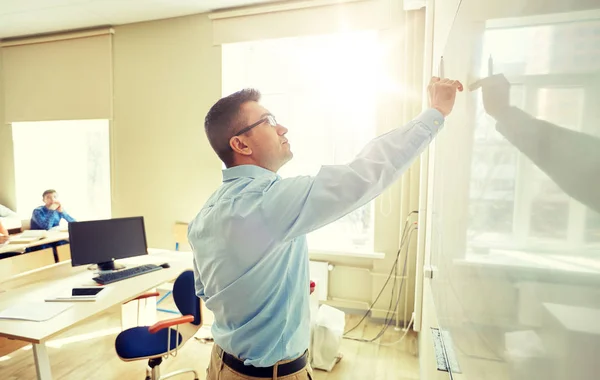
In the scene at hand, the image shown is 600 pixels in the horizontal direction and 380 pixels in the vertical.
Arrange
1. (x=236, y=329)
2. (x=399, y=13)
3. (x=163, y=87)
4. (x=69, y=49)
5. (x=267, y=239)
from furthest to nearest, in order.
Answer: (x=69, y=49) → (x=163, y=87) → (x=399, y=13) → (x=236, y=329) → (x=267, y=239)

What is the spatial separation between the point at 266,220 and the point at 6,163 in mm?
5694

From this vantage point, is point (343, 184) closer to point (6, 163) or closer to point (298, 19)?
point (298, 19)

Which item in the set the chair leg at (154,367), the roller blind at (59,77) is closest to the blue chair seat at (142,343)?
the chair leg at (154,367)

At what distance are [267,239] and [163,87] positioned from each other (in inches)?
144

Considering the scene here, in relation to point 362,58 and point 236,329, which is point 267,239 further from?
point 362,58

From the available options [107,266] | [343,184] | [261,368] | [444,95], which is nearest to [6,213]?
[107,266]

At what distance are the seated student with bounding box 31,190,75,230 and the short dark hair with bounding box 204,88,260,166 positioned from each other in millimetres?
4114

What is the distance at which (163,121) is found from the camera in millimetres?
3900

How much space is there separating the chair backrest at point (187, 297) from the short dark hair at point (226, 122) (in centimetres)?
128

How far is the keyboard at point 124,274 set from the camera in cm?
219

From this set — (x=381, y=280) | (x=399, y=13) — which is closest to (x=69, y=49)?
(x=399, y=13)

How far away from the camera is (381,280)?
320 centimetres

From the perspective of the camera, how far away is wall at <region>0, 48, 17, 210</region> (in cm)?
468

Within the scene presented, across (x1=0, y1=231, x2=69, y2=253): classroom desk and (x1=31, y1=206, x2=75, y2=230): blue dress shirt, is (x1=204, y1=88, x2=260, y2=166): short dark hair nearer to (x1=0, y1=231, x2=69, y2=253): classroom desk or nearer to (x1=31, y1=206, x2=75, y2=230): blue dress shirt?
(x1=0, y1=231, x2=69, y2=253): classroom desk
